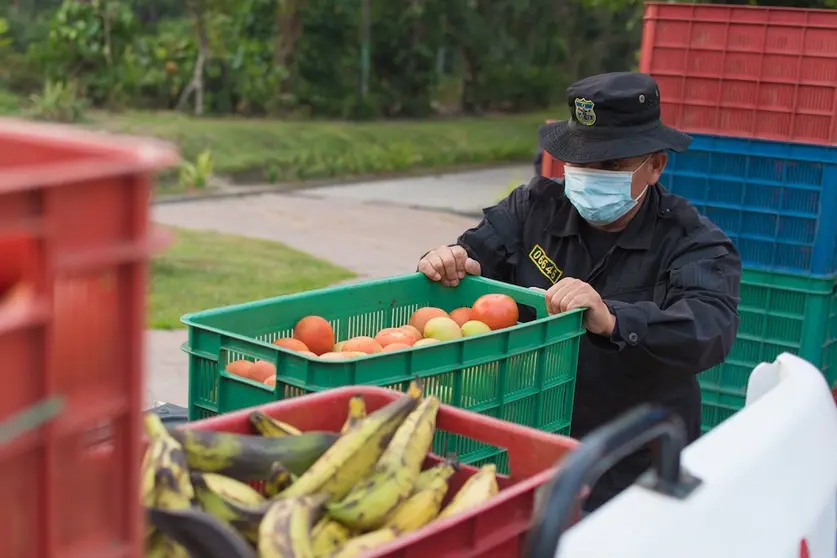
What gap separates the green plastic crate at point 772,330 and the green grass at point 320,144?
10322 mm

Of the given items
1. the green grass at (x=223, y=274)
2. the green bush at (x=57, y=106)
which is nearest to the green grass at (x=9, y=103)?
the green bush at (x=57, y=106)

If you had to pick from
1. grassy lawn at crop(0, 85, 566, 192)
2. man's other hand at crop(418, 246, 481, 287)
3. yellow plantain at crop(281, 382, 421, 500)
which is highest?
man's other hand at crop(418, 246, 481, 287)

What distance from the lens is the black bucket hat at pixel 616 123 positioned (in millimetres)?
3238

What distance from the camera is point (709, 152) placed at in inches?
182

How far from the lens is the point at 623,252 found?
134 inches

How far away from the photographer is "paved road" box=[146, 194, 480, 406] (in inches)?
411

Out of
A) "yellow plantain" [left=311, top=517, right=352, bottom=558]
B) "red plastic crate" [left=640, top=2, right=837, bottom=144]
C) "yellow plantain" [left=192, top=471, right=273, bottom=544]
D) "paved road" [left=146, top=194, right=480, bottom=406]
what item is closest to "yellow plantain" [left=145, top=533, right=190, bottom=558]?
"yellow plantain" [left=192, top=471, right=273, bottom=544]

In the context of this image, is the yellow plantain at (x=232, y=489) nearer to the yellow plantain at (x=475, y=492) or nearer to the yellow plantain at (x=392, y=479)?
the yellow plantain at (x=392, y=479)

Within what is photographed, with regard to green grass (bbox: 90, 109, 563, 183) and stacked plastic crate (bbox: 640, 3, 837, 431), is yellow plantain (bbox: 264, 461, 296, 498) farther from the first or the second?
green grass (bbox: 90, 109, 563, 183)

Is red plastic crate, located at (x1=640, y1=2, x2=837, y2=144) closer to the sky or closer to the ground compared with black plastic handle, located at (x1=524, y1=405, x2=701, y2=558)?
closer to the sky

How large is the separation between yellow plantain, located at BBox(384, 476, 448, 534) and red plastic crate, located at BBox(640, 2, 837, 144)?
3.09 meters

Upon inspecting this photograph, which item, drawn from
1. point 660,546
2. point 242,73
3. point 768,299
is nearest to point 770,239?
point 768,299

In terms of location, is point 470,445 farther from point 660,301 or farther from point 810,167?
point 810,167

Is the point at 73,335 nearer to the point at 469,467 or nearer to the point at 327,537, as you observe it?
the point at 327,537
